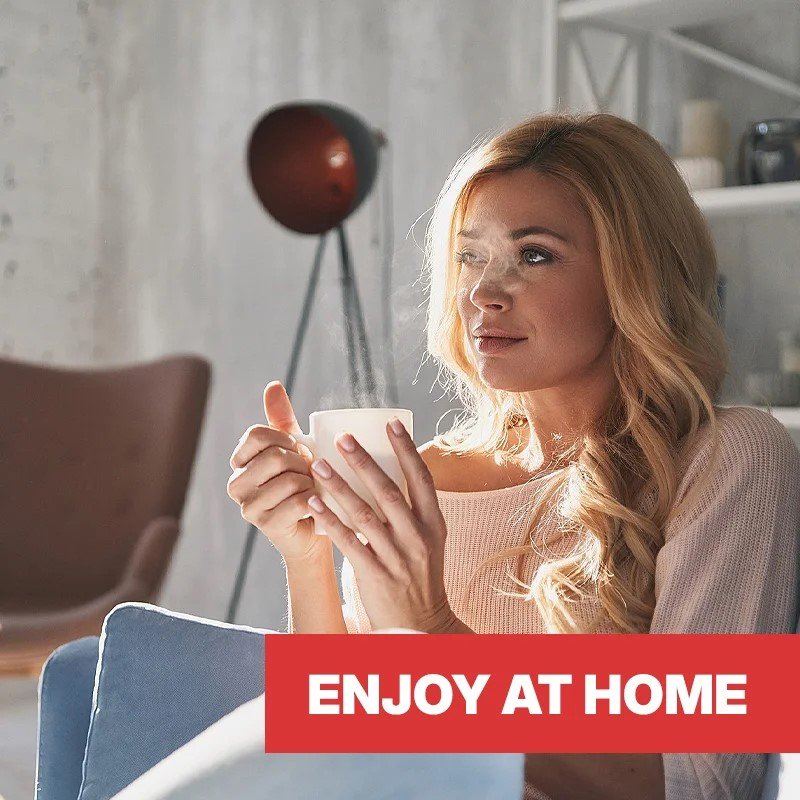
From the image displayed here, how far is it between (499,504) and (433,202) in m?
1.84

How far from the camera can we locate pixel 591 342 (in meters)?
1.35

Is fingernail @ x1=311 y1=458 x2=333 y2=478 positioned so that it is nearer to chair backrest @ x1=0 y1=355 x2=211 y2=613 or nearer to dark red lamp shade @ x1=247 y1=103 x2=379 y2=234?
dark red lamp shade @ x1=247 y1=103 x2=379 y2=234

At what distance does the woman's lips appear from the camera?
1305 mm

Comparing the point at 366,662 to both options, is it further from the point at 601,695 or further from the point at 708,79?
the point at 708,79

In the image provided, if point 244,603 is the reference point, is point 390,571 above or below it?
above

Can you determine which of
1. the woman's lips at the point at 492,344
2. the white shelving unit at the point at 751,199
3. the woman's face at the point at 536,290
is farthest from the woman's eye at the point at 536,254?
the white shelving unit at the point at 751,199

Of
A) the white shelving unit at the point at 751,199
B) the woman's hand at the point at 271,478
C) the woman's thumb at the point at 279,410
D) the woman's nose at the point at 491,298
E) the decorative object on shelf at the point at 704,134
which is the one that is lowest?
the woman's hand at the point at 271,478

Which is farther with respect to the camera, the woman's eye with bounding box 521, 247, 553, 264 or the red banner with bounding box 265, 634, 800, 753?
the woman's eye with bounding box 521, 247, 553, 264

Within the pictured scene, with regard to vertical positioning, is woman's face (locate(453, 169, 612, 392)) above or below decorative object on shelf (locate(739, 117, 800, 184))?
below

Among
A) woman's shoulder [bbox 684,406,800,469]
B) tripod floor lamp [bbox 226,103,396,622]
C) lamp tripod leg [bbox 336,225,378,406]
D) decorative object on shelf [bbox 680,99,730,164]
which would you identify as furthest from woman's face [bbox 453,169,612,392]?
lamp tripod leg [bbox 336,225,378,406]

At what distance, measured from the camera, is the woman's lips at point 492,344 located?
1.30m

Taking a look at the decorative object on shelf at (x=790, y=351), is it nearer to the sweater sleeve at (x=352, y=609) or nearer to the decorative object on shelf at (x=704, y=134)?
the decorative object on shelf at (x=704, y=134)

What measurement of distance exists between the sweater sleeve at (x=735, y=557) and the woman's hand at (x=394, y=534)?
0.76ft

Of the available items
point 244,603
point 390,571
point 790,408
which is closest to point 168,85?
point 244,603
